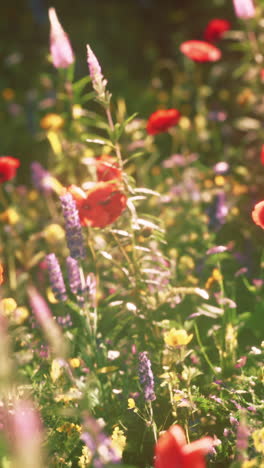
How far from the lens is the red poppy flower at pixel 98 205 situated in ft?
5.58

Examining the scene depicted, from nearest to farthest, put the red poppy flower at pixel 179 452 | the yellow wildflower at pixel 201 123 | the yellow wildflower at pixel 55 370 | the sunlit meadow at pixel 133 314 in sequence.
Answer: the red poppy flower at pixel 179 452 < the sunlit meadow at pixel 133 314 < the yellow wildflower at pixel 55 370 < the yellow wildflower at pixel 201 123

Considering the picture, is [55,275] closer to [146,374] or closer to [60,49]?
[146,374]

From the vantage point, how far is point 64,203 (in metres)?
1.53

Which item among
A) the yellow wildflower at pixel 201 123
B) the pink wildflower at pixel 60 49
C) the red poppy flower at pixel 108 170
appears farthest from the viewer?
the yellow wildflower at pixel 201 123

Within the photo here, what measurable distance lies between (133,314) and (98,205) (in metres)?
0.39

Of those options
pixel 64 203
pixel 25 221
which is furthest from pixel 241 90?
pixel 64 203

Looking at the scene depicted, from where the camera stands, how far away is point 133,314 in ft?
5.93

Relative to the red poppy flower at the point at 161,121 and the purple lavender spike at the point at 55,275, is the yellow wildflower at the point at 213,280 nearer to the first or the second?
the purple lavender spike at the point at 55,275

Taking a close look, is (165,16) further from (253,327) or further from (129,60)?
(253,327)

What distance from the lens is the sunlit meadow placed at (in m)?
1.32

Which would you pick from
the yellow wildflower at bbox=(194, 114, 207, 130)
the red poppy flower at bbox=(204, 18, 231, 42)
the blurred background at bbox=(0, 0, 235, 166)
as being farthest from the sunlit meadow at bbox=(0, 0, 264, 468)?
the blurred background at bbox=(0, 0, 235, 166)

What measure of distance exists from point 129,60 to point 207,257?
350cm

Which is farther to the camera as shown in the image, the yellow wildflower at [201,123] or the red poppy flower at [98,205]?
the yellow wildflower at [201,123]

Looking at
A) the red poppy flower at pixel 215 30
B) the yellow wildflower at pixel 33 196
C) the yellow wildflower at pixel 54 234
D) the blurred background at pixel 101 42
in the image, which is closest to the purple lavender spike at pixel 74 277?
the yellow wildflower at pixel 54 234
